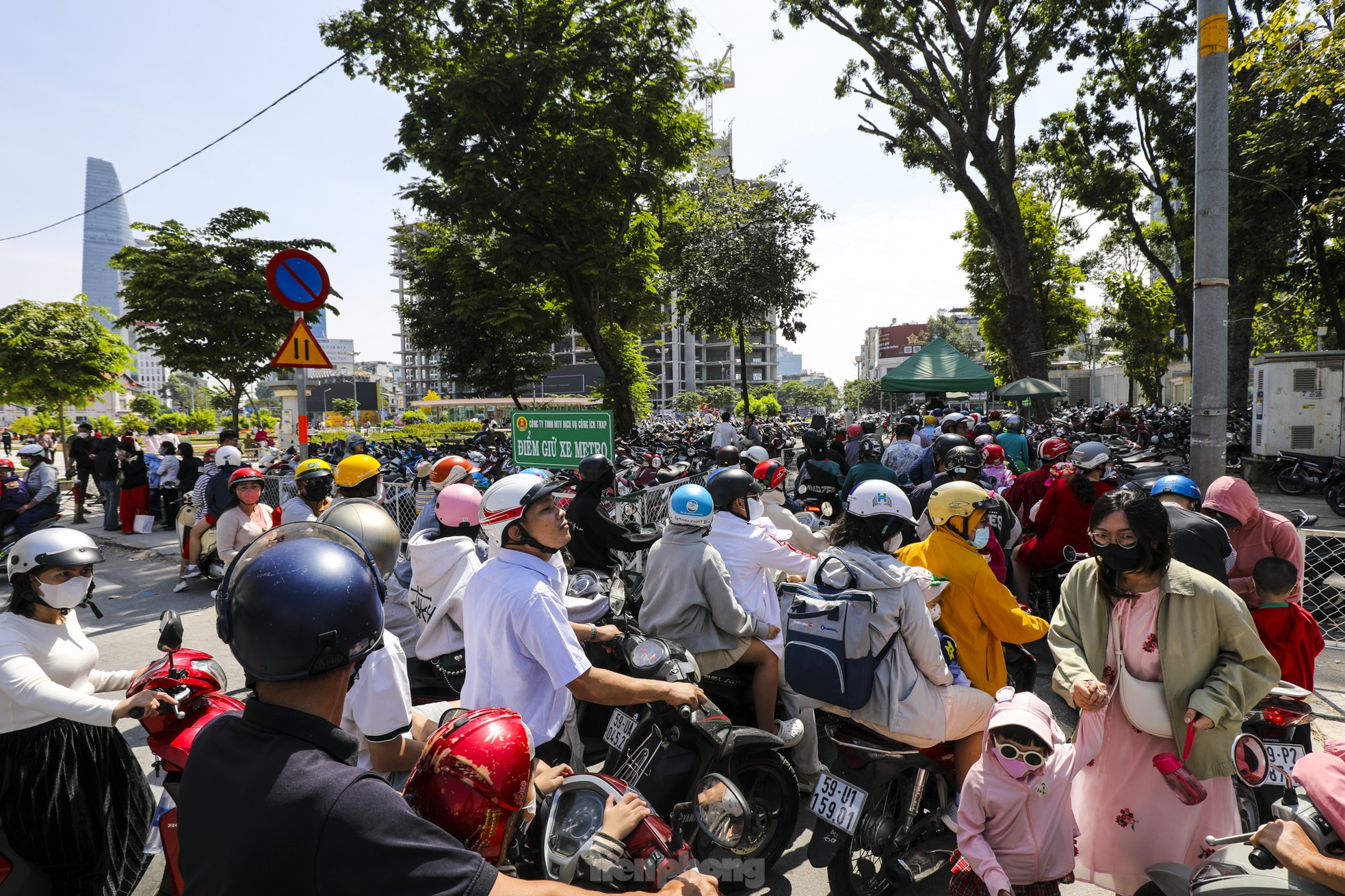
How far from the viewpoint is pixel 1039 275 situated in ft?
100

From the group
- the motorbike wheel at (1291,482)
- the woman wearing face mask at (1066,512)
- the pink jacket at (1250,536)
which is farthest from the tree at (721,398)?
the pink jacket at (1250,536)

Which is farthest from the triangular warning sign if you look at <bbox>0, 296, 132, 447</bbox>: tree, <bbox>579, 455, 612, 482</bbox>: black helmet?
<bbox>0, 296, 132, 447</bbox>: tree

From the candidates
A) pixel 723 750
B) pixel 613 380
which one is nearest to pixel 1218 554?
pixel 723 750

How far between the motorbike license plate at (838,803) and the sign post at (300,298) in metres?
4.57

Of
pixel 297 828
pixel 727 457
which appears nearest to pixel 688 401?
pixel 727 457

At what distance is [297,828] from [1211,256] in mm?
5857

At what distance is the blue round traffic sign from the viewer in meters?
5.45

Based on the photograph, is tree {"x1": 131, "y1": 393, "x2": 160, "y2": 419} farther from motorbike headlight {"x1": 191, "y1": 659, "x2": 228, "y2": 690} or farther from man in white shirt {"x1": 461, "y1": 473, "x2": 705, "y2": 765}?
man in white shirt {"x1": 461, "y1": 473, "x2": 705, "y2": 765}

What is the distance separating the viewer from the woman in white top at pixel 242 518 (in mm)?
5949

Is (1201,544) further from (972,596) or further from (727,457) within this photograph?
(727,457)

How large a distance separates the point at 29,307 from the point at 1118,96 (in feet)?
90.0

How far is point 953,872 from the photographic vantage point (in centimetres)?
255

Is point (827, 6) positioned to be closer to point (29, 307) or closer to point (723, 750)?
point (723, 750)

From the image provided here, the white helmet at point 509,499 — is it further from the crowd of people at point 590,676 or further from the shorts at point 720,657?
the shorts at point 720,657
